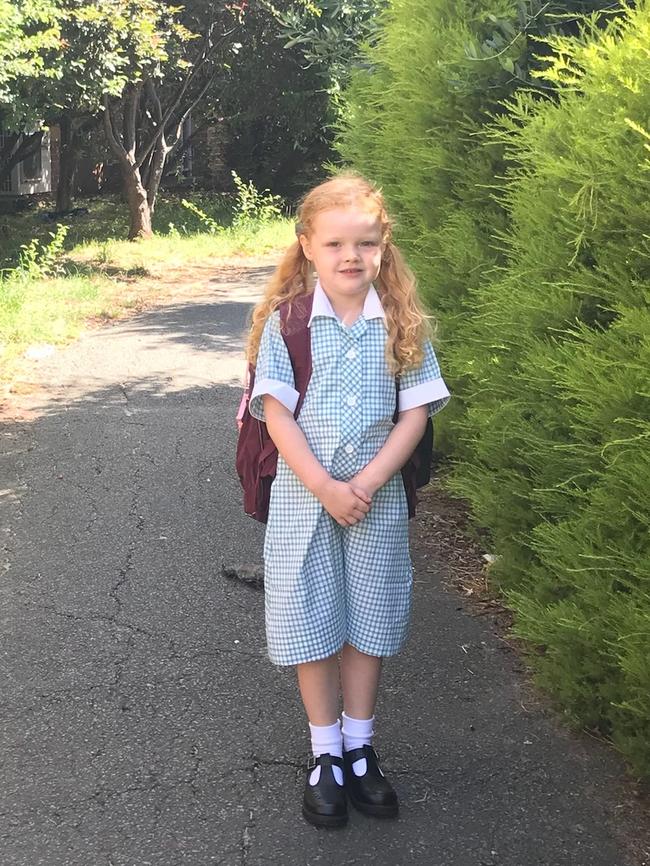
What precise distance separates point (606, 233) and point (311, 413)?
1.03 metres

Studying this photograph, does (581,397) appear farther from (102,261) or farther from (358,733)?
(102,261)

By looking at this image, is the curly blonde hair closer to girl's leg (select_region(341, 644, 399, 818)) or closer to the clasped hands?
the clasped hands

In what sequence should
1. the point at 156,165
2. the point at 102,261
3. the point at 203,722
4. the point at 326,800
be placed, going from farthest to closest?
the point at 156,165
the point at 102,261
the point at 203,722
the point at 326,800

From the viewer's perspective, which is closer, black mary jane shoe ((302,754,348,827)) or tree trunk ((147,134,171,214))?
black mary jane shoe ((302,754,348,827))

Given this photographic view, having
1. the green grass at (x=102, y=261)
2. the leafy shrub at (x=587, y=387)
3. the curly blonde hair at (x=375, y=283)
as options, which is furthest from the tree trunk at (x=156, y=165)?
the curly blonde hair at (x=375, y=283)

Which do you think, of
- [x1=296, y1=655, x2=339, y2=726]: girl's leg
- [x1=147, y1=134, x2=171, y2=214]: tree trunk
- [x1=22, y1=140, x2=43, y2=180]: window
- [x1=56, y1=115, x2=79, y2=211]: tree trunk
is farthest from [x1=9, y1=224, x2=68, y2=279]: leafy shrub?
[x1=22, y1=140, x2=43, y2=180]: window

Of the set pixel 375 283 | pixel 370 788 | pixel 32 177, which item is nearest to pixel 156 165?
pixel 32 177

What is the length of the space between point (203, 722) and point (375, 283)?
1529 millimetres

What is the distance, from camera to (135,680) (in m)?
3.32

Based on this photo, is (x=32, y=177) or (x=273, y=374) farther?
(x=32, y=177)

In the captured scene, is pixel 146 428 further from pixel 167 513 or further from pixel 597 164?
pixel 597 164

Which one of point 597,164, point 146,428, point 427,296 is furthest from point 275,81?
point 597,164

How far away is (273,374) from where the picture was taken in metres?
2.60

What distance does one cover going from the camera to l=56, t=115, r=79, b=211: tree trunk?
20.3 metres
